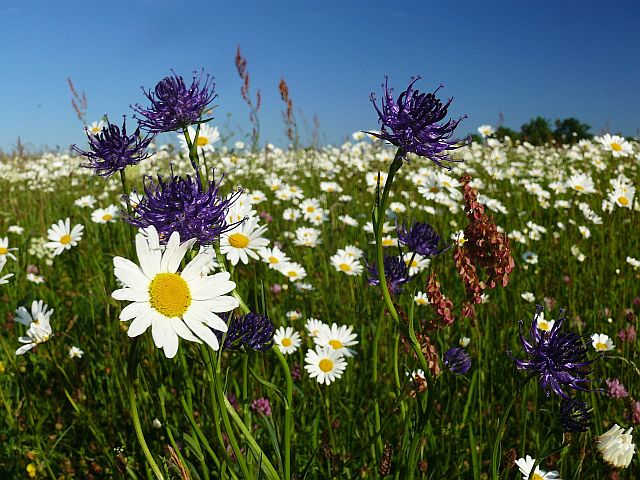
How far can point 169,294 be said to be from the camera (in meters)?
1.12

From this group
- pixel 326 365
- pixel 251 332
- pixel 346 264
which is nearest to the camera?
pixel 251 332

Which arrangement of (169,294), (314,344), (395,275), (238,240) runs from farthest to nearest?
(314,344)
(238,240)
(395,275)
(169,294)

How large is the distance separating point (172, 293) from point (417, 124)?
70 centimetres

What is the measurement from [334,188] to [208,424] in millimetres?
4596

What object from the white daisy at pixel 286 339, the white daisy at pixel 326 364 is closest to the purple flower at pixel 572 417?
the white daisy at pixel 326 364

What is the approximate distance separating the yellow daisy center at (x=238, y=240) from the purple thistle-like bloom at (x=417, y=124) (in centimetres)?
103

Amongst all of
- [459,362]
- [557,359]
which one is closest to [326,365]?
[459,362]

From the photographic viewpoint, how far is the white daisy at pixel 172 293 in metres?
1.07

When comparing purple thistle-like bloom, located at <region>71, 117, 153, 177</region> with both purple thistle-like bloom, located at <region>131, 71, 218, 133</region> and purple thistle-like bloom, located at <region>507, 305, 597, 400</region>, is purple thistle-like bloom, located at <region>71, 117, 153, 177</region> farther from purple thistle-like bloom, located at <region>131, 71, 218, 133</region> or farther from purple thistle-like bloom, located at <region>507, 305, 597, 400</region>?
purple thistle-like bloom, located at <region>507, 305, 597, 400</region>

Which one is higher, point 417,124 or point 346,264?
point 346,264

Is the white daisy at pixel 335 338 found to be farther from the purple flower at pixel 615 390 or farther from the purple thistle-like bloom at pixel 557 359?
the purple thistle-like bloom at pixel 557 359

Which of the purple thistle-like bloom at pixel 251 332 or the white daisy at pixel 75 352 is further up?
the white daisy at pixel 75 352

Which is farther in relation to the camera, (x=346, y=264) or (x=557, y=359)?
(x=346, y=264)

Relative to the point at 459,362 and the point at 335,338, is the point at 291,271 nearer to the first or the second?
the point at 335,338
